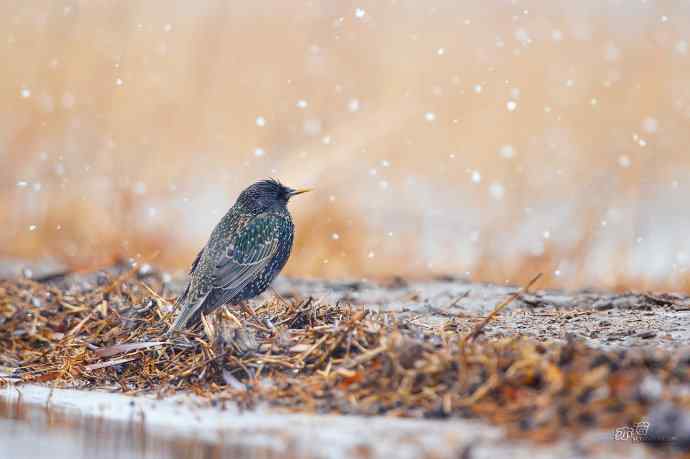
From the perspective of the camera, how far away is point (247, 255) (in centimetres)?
625

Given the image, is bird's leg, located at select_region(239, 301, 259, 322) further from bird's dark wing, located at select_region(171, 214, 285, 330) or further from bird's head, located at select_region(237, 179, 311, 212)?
bird's head, located at select_region(237, 179, 311, 212)

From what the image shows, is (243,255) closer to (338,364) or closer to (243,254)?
(243,254)

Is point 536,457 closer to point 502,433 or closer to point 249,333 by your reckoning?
point 502,433

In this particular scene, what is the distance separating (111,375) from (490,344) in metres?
2.41

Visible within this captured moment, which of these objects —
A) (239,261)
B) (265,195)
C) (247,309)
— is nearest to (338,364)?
(247,309)

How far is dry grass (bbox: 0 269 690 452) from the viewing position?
3967 millimetres

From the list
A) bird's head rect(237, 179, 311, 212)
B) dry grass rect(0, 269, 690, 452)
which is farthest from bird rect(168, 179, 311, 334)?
dry grass rect(0, 269, 690, 452)

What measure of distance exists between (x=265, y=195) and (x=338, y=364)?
2017 millimetres

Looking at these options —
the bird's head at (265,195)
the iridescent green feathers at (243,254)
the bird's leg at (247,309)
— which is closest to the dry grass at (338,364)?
the bird's leg at (247,309)

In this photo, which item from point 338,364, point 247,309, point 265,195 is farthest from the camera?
point 265,195

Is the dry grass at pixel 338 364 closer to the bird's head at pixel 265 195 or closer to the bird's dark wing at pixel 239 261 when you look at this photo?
the bird's dark wing at pixel 239 261

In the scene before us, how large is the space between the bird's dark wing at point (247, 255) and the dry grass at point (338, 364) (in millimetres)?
226

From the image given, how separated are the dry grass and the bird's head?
0.72m

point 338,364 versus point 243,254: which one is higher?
point 243,254
